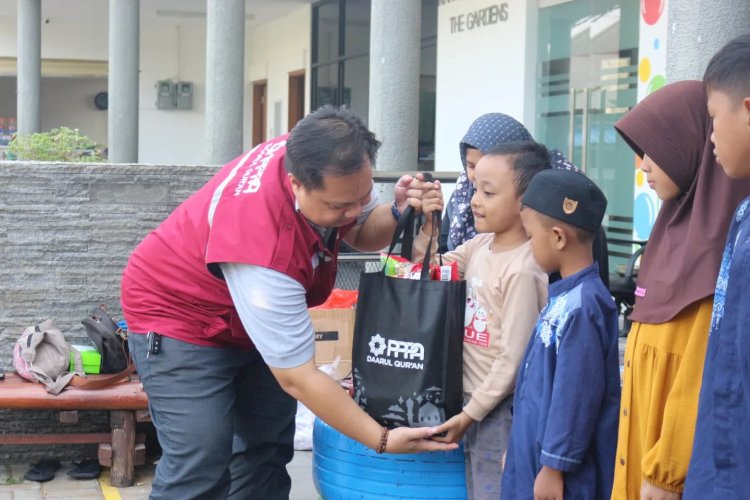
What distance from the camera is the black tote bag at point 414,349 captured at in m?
2.98

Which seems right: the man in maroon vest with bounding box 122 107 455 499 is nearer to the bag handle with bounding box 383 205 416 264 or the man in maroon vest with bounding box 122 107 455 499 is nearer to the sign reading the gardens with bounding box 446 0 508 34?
the bag handle with bounding box 383 205 416 264

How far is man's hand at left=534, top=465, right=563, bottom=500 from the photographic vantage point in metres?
2.71

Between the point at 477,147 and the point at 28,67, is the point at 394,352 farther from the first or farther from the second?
the point at 28,67

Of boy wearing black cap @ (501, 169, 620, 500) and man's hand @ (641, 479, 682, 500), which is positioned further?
boy wearing black cap @ (501, 169, 620, 500)

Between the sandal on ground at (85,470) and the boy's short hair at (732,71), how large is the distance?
3.65m

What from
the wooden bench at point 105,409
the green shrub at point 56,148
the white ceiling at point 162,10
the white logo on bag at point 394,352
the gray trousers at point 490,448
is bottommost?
the wooden bench at point 105,409

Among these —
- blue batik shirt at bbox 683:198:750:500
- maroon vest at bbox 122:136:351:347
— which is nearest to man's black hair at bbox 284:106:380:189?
maroon vest at bbox 122:136:351:347

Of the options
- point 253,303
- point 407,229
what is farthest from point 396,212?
point 253,303

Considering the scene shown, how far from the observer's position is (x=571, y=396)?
8.79ft

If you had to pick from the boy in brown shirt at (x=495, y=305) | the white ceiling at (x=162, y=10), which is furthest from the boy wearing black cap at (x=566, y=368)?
the white ceiling at (x=162, y=10)

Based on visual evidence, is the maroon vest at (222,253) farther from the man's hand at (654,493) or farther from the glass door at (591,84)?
the glass door at (591,84)

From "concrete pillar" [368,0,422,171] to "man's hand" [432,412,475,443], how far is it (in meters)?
4.55

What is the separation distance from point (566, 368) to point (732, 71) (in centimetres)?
91

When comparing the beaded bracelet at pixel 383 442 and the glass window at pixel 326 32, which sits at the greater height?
the glass window at pixel 326 32
